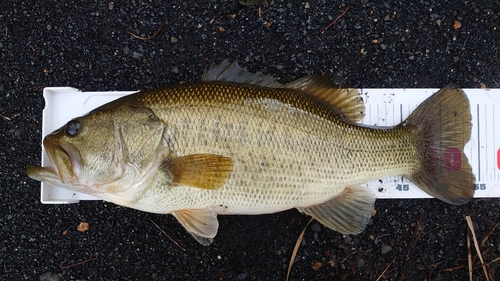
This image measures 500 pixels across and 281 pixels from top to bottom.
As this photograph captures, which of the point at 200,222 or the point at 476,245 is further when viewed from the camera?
the point at 476,245

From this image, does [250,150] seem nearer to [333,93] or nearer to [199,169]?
[199,169]

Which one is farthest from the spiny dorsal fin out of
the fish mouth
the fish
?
the fish mouth

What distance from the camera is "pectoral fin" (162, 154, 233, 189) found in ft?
6.45

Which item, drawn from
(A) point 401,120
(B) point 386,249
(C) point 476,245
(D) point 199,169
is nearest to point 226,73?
(D) point 199,169

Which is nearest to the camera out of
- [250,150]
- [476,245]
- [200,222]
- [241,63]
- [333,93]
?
[250,150]

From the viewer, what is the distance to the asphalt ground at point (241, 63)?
254 centimetres

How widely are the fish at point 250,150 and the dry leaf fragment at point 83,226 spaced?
2.14 ft

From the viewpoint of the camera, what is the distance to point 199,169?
197 centimetres

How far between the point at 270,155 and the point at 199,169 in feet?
1.25

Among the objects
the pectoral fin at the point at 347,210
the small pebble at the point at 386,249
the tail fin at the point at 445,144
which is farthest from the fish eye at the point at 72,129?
the small pebble at the point at 386,249

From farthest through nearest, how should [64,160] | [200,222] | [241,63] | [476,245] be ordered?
[241,63] < [476,245] < [200,222] < [64,160]

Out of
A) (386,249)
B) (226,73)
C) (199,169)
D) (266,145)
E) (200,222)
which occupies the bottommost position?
(386,249)

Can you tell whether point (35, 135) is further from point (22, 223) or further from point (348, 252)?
point (348, 252)

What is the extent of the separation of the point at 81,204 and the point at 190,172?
3.49ft
